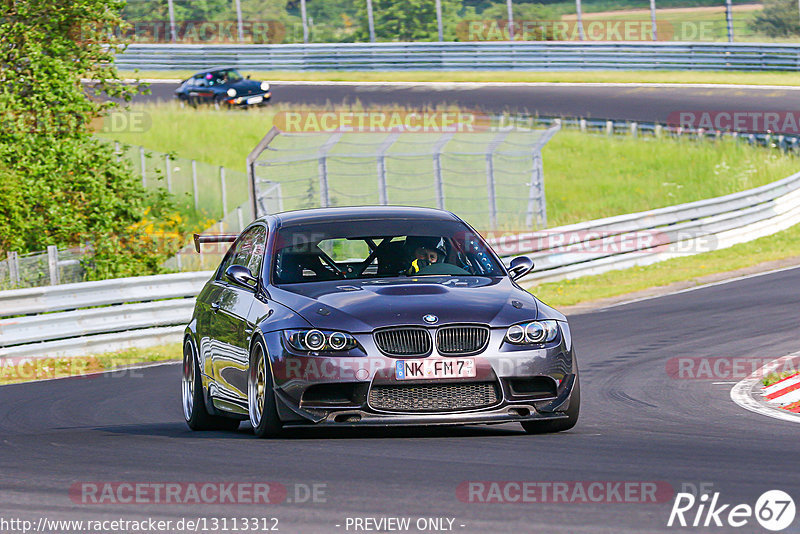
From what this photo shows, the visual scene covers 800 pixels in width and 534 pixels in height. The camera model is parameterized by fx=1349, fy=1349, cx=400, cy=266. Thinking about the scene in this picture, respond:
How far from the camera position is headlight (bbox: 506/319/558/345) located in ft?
27.1

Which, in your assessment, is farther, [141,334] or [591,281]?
[591,281]

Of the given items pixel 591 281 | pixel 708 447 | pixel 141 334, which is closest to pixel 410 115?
pixel 591 281

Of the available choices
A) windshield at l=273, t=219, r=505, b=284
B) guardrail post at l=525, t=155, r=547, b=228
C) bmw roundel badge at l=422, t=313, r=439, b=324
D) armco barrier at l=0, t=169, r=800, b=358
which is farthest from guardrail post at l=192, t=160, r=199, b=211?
bmw roundel badge at l=422, t=313, r=439, b=324

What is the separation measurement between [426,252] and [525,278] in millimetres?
12782

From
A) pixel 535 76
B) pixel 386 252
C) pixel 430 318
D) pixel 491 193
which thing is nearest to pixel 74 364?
pixel 386 252

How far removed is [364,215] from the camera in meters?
9.84

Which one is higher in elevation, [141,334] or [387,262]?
[387,262]

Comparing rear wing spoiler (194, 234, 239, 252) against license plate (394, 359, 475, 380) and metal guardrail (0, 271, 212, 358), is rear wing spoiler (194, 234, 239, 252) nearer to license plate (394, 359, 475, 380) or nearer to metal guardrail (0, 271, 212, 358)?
license plate (394, 359, 475, 380)

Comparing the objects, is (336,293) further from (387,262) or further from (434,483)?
(434,483)

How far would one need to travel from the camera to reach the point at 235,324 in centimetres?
933

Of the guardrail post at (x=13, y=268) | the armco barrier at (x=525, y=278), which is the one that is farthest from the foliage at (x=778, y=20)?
the guardrail post at (x=13, y=268)

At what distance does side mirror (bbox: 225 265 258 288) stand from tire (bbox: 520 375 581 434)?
7.11ft

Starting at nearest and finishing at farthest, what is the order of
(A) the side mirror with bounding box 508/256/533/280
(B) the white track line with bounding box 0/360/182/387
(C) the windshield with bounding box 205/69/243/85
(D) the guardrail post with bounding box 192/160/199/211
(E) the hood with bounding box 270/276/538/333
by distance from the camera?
1. (E) the hood with bounding box 270/276/538/333
2. (A) the side mirror with bounding box 508/256/533/280
3. (B) the white track line with bounding box 0/360/182/387
4. (D) the guardrail post with bounding box 192/160/199/211
5. (C) the windshield with bounding box 205/69/243/85

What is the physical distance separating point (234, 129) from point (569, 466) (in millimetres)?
32695
